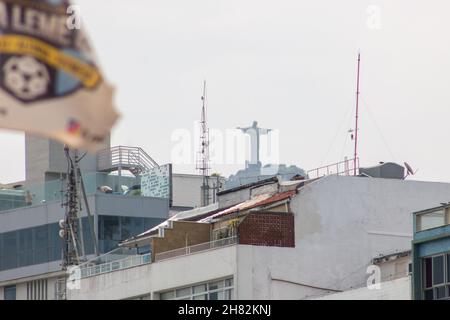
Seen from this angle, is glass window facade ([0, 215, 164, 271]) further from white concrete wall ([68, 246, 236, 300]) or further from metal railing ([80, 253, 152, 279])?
white concrete wall ([68, 246, 236, 300])

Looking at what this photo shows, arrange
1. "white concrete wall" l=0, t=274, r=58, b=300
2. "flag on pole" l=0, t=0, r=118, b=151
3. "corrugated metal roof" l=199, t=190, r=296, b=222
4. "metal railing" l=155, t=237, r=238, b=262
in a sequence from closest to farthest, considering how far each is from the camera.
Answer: "flag on pole" l=0, t=0, r=118, b=151 < "metal railing" l=155, t=237, r=238, b=262 < "corrugated metal roof" l=199, t=190, r=296, b=222 < "white concrete wall" l=0, t=274, r=58, b=300

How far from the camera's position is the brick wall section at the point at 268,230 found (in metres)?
78.1

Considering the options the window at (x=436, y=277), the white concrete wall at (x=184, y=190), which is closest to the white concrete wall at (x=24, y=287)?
the white concrete wall at (x=184, y=190)

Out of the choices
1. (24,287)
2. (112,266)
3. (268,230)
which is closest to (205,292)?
(268,230)

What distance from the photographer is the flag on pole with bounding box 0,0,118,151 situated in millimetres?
9945

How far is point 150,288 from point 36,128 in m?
70.5

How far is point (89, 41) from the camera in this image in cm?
1009

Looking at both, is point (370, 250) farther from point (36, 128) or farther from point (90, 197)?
point (36, 128)

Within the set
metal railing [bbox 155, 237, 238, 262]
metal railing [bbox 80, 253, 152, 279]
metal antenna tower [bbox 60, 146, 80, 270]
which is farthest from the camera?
metal antenna tower [bbox 60, 146, 80, 270]

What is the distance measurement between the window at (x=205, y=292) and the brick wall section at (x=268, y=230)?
2.02 metres

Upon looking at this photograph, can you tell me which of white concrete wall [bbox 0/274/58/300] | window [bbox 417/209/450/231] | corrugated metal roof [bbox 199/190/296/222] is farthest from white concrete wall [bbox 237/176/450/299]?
white concrete wall [bbox 0/274/58/300]

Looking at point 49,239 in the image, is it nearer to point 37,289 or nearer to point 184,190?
point 37,289

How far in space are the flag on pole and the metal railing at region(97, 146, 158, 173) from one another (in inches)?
4473
